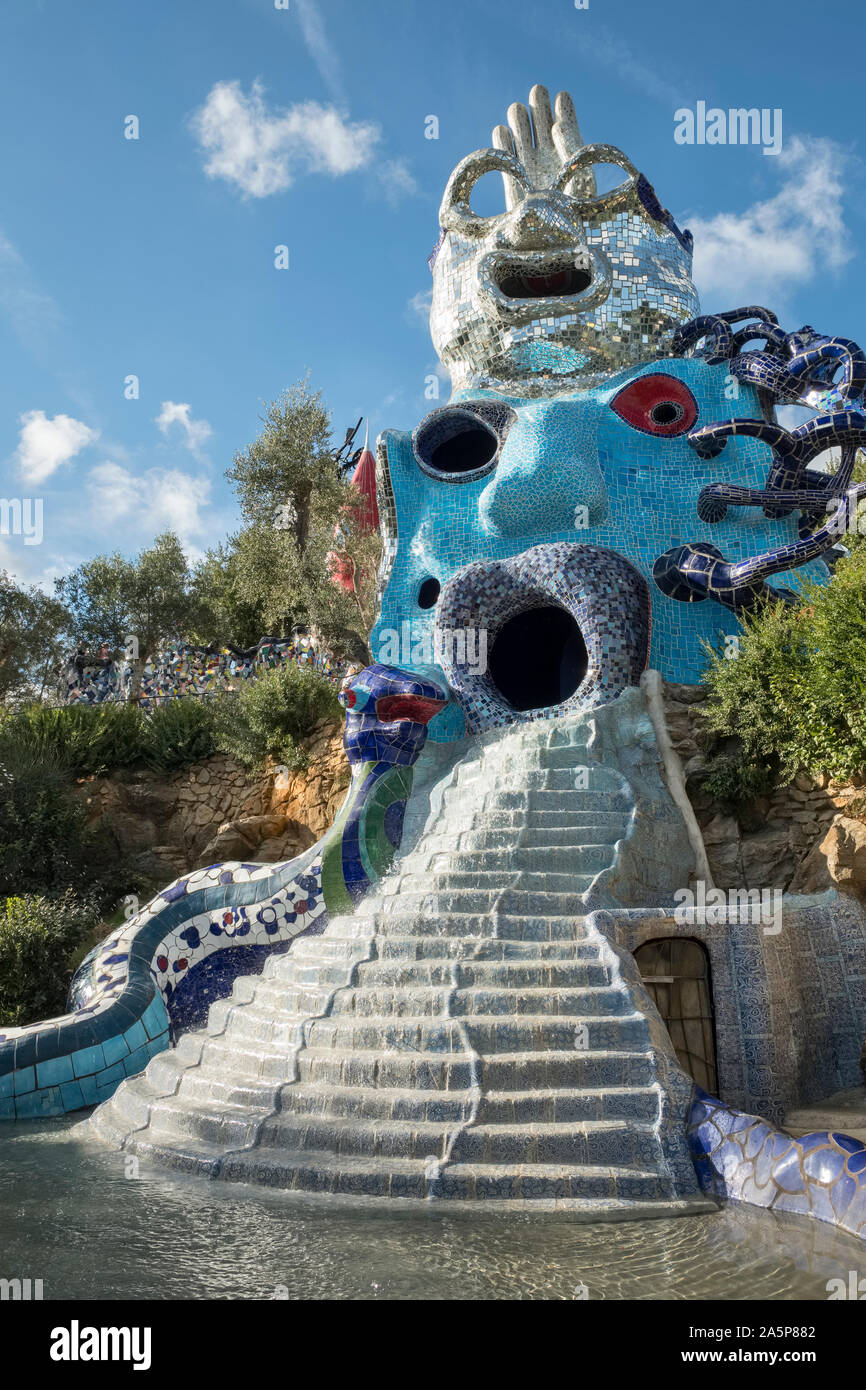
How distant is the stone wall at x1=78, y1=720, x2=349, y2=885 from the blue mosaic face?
85.4 inches

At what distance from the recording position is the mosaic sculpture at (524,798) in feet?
20.0

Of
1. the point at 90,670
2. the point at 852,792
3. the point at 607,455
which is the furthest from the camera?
the point at 90,670

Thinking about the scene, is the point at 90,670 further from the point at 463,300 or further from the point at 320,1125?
the point at 320,1125

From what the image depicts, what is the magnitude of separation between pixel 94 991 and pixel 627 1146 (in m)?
5.74

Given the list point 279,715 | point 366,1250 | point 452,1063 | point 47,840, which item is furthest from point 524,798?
point 47,840

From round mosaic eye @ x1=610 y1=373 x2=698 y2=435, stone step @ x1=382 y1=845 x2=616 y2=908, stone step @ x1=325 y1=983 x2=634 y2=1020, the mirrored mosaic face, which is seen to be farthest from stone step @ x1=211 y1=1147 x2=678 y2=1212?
round mosaic eye @ x1=610 y1=373 x2=698 y2=435

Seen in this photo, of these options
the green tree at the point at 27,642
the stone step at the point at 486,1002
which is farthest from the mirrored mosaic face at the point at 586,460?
the green tree at the point at 27,642

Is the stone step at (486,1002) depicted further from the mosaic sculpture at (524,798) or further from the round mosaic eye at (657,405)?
the round mosaic eye at (657,405)

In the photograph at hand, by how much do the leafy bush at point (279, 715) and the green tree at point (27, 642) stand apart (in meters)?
7.62

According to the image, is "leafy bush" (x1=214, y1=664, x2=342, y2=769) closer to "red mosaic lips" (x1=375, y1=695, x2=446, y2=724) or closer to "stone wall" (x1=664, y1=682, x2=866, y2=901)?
"red mosaic lips" (x1=375, y1=695, x2=446, y2=724)

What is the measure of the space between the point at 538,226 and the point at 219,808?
31.5ft

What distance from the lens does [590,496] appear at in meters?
12.4
